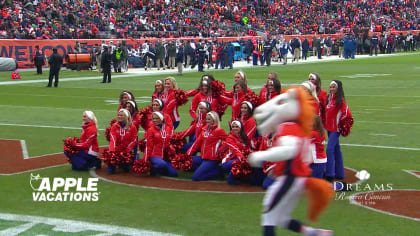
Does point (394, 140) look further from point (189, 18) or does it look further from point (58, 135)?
point (189, 18)

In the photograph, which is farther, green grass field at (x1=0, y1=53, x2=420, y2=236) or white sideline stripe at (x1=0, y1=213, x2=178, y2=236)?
green grass field at (x1=0, y1=53, x2=420, y2=236)

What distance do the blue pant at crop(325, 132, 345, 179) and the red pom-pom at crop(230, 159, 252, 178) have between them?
1.14 metres

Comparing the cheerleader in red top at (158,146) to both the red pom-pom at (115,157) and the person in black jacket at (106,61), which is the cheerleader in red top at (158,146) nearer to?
the red pom-pom at (115,157)

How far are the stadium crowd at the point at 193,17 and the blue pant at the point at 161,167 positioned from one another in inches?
1027

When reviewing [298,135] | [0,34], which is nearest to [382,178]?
[298,135]

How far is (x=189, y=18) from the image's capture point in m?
48.3

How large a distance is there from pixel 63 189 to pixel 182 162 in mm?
1769

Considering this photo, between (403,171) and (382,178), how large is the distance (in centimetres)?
67

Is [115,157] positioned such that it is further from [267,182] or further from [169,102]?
[267,182]

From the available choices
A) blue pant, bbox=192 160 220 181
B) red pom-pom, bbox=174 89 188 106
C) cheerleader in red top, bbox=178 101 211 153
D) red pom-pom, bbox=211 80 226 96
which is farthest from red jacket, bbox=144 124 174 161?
red pom-pom, bbox=174 89 188 106

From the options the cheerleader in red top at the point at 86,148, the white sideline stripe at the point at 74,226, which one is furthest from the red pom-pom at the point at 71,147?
the white sideline stripe at the point at 74,226

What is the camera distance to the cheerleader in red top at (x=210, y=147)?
31.2 feet

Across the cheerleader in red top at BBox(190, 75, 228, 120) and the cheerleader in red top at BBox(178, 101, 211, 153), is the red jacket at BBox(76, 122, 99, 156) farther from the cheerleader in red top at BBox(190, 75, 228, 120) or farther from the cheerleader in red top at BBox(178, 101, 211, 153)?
the cheerleader in red top at BBox(190, 75, 228, 120)

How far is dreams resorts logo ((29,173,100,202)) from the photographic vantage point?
28.2 ft
